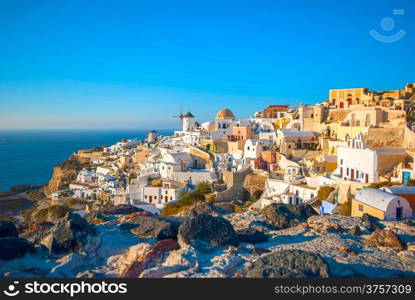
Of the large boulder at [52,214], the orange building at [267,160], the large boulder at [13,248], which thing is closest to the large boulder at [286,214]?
the large boulder at [13,248]

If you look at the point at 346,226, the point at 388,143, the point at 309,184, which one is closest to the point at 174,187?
the point at 309,184

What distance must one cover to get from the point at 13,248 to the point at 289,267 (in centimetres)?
649

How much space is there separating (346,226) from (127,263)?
7.12 meters

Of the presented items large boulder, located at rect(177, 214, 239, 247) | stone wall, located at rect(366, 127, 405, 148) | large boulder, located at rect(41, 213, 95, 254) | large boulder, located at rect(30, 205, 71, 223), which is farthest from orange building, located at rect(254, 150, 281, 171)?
large boulder, located at rect(41, 213, 95, 254)

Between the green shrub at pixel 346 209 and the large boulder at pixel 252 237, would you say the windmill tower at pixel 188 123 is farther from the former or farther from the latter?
the large boulder at pixel 252 237

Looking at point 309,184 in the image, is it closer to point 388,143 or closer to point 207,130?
point 388,143

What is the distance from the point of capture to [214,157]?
33.7 metres

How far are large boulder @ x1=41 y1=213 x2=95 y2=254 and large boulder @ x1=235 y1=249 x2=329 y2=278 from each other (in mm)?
4707

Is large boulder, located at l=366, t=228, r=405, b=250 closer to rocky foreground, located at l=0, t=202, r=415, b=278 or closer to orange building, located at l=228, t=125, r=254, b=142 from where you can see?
rocky foreground, located at l=0, t=202, r=415, b=278

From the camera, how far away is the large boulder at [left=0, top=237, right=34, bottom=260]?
807cm

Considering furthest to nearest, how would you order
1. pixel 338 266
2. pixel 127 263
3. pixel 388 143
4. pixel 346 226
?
pixel 388 143
pixel 346 226
pixel 127 263
pixel 338 266

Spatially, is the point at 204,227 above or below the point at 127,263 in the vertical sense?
above

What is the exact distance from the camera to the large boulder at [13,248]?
26.5ft

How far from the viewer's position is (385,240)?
29.5 feet
